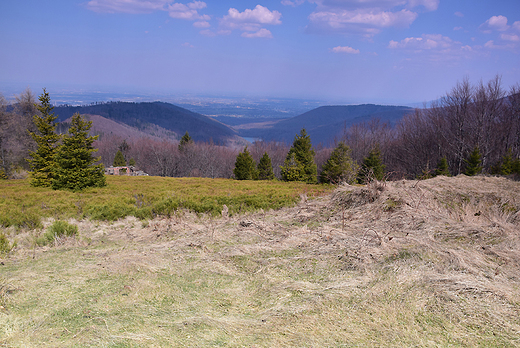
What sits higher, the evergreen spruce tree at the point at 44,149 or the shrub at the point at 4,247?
the evergreen spruce tree at the point at 44,149

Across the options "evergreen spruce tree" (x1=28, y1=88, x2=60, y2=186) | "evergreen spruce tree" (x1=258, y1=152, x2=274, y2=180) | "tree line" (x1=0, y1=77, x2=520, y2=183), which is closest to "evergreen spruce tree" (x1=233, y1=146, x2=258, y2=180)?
"tree line" (x1=0, y1=77, x2=520, y2=183)

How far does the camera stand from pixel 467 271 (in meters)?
4.08

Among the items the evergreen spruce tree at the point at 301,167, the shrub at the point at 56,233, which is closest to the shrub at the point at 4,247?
the shrub at the point at 56,233

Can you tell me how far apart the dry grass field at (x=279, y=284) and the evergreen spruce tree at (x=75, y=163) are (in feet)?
26.8

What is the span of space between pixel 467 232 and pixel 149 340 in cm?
560

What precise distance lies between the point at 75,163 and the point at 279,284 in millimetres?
13934

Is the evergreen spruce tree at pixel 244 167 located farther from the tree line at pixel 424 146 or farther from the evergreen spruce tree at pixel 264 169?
the evergreen spruce tree at pixel 264 169

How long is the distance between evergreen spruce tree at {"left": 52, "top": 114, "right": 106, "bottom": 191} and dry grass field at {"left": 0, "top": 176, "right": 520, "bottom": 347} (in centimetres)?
817

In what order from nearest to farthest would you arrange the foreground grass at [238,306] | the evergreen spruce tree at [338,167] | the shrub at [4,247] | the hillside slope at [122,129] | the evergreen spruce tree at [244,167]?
→ the foreground grass at [238,306] → the shrub at [4,247] → the evergreen spruce tree at [338,167] → the evergreen spruce tree at [244,167] → the hillside slope at [122,129]

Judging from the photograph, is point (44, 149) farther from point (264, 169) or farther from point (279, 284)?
point (264, 169)

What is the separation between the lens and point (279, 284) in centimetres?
402

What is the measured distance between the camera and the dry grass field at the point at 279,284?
9.82 feet

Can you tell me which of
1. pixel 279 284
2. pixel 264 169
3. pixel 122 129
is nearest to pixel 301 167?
pixel 264 169

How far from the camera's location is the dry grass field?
2.99 meters
